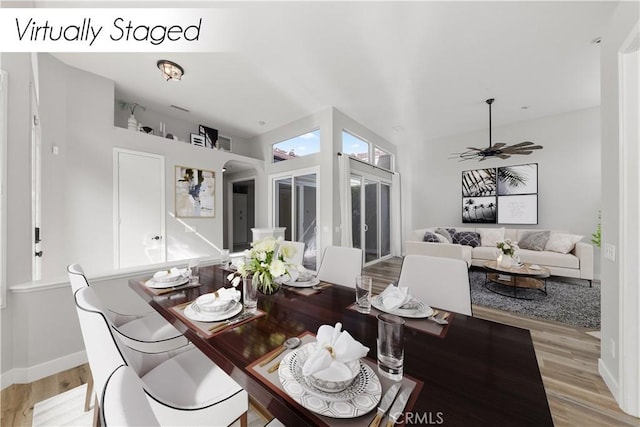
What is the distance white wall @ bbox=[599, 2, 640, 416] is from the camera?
145 centimetres

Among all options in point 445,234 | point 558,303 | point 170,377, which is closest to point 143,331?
point 170,377

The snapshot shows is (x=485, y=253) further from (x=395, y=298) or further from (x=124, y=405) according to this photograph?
(x=124, y=405)

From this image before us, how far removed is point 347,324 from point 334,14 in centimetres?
247

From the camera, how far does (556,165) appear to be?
4.63 m

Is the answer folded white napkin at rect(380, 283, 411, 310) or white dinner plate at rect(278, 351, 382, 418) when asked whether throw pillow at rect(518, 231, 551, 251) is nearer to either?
folded white napkin at rect(380, 283, 411, 310)

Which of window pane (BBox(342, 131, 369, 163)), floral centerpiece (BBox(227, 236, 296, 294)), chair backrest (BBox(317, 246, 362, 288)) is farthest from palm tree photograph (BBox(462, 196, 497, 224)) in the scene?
floral centerpiece (BBox(227, 236, 296, 294))

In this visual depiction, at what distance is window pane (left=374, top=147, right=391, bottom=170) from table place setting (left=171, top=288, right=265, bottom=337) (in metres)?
4.96

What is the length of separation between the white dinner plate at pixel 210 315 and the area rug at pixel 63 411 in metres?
1.05

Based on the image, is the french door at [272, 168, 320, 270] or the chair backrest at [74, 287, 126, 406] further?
the french door at [272, 168, 320, 270]

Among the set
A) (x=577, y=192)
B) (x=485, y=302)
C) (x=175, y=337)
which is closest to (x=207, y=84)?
(x=175, y=337)

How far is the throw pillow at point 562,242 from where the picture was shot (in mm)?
3984

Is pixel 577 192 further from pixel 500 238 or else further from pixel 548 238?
pixel 500 238

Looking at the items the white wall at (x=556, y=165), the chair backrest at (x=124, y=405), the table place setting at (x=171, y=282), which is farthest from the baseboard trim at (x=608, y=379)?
the white wall at (x=556, y=165)

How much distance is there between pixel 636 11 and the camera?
1.41 meters
